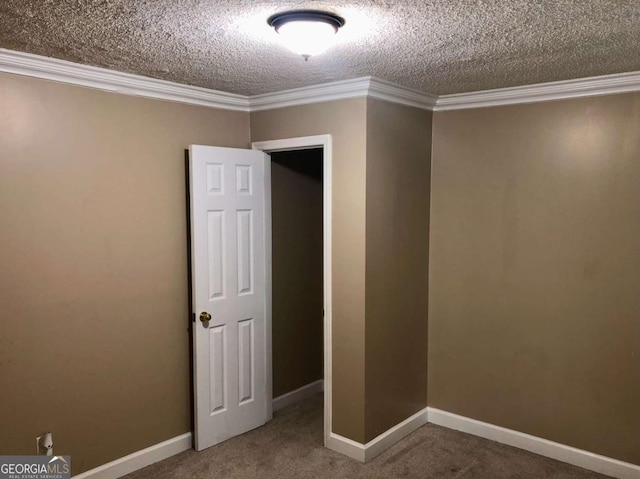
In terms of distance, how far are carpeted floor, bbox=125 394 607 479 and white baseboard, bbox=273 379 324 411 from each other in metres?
0.46

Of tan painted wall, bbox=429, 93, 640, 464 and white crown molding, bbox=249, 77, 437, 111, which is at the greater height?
white crown molding, bbox=249, 77, 437, 111

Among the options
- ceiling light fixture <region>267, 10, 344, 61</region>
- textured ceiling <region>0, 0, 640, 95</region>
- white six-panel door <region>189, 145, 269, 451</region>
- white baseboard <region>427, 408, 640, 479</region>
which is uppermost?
textured ceiling <region>0, 0, 640, 95</region>

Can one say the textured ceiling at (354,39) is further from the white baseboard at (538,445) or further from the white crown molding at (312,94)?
the white baseboard at (538,445)

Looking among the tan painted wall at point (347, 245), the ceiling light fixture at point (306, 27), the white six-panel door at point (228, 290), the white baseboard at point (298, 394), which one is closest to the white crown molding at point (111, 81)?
the white six-panel door at point (228, 290)

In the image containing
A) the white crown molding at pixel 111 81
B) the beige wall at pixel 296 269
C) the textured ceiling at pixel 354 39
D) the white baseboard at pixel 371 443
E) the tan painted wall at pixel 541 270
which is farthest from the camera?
the beige wall at pixel 296 269

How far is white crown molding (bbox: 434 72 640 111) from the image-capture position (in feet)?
10.1

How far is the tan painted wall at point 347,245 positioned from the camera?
332 centimetres

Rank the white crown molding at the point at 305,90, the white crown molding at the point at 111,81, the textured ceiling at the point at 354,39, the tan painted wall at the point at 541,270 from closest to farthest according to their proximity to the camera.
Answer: the textured ceiling at the point at 354,39
the white crown molding at the point at 111,81
the white crown molding at the point at 305,90
the tan painted wall at the point at 541,270

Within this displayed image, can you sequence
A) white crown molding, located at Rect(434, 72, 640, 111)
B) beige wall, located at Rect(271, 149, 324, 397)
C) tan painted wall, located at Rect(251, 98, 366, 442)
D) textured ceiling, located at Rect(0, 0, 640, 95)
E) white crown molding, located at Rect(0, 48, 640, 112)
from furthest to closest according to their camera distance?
beige wall, located at Rect(271, 149, 324, 397), tan painted wall, located at Rect(251, 98, 366, 442), white crown molding, located at Rect(434, 72, 640, 111), white crown molding, located at Rect(0, 48, 640, 112), textured ceiling, located at Rect(0, 0, 640, 95)

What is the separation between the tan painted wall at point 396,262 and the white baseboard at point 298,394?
1.03 m

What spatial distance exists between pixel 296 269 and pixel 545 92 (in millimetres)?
2266

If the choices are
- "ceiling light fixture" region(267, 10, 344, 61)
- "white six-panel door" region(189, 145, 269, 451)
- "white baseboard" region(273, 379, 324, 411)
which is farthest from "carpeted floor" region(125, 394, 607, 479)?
"ceiling light fixture" region(267, 10, 344, 61)

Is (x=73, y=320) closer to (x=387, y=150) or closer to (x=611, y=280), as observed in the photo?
(x=387, y=150)

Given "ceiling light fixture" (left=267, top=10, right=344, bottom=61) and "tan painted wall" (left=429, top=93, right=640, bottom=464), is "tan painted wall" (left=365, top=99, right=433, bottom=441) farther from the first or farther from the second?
"ceiling light fixture" (left=267, top=10, right=344, bottom=61)
